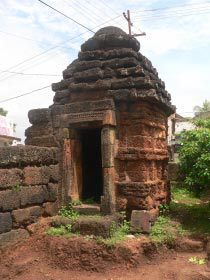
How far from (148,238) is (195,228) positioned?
1.48m

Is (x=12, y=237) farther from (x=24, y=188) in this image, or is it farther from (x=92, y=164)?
(x=92, y=164)

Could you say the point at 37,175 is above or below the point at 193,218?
above

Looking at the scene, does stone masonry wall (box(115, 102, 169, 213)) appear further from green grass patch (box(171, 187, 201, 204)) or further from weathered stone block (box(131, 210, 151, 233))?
green grass patch (box(171, 187, 201, 204))

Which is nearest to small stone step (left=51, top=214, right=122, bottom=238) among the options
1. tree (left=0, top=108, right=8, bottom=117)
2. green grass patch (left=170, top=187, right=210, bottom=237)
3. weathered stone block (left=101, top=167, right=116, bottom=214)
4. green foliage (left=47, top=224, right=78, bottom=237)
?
green foliage (left=47, top=224, right=78, bottom=237)

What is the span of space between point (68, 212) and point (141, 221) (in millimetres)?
1728

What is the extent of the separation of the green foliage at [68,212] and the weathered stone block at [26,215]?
815mm

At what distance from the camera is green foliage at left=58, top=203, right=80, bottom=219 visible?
654 centimetres

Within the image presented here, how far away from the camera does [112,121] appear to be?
6.54 meters

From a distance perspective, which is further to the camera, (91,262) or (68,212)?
(68,212)

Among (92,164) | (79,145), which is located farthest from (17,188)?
(92,164)

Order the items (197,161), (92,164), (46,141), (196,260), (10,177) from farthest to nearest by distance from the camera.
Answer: (92,164) < (46,141) < (197,161) < (196,260) < (10,177)

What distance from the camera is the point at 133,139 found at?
6.59 meters

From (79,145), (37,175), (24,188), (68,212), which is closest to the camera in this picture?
(24,188)

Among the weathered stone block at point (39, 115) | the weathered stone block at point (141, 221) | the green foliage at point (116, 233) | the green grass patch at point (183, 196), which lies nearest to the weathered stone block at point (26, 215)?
the green foliage at point (116, 233)
